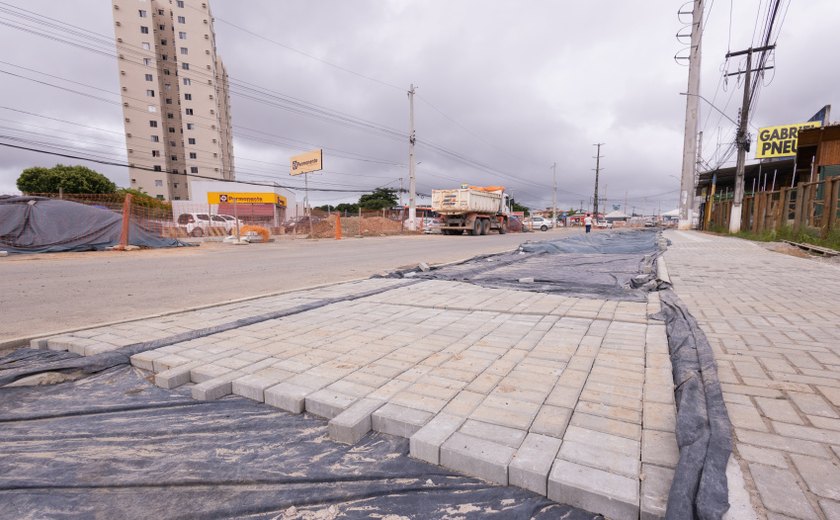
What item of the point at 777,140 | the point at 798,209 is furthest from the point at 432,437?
the point at 777,140

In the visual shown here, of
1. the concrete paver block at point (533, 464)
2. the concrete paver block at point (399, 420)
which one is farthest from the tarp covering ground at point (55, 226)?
the concrete paver block at point (533, 464)

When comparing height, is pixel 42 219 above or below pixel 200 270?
above

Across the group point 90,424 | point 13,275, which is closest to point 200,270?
point 13,275

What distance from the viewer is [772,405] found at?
2.07m

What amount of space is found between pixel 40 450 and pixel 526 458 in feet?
7.27

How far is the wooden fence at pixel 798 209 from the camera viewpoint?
10391mm

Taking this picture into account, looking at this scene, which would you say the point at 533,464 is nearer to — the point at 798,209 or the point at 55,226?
the point at 798,209

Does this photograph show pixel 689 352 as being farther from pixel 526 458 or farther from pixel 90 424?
pixel 90 424

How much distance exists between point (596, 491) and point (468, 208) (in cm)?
Answer: 2550

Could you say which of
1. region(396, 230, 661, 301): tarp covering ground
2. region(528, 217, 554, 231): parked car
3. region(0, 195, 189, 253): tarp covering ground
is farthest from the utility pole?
region(528, 217, 554, 231): parked car

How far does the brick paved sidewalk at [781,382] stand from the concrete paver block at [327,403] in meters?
1.78

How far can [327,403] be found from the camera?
2.13 meters

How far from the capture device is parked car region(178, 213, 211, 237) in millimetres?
20056

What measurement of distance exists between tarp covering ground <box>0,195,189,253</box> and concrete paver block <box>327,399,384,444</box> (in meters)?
14.9
